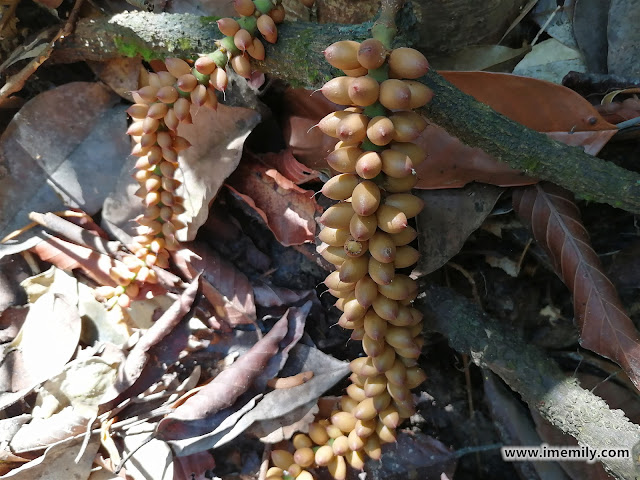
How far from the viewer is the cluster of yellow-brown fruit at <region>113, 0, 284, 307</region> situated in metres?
1.19

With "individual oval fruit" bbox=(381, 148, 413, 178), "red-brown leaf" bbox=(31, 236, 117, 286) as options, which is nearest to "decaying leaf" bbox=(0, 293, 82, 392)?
"red-brown leaf" bbox=(31, 236, 117, 286)

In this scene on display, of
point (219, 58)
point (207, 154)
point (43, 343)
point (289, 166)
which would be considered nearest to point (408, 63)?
point (219, 58)

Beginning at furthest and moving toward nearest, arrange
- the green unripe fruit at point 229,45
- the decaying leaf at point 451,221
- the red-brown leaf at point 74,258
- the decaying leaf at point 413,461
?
the red-brown leaf at point 74,258
the decaying leaf at point 413,461
the decaying leaf at point 451,221
the green unripe fruit at point 229,45

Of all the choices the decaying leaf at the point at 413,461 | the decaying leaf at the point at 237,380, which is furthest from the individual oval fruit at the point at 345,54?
the decaying leaf at the point at 413,461

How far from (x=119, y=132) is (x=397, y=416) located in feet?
3.74

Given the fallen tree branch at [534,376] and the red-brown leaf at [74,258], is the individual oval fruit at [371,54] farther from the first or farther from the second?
the red-brown leaf at [74,258]

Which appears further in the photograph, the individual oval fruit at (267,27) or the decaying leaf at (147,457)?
the decaying leaf at (147,457)

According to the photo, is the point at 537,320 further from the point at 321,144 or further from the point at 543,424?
the point at 321,144

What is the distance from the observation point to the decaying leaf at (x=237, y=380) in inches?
54.1

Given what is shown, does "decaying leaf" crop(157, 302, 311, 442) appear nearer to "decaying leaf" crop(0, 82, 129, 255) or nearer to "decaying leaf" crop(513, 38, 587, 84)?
"decaying leaf" crop(0, 82, 129, 255)

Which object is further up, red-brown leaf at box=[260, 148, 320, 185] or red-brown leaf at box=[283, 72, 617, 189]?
→ red-brown leaf at box=[283, 72, 617, 189]

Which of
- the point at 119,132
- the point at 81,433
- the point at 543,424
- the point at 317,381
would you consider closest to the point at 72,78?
the point at 119,132

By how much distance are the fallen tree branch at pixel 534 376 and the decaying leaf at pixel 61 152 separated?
1.03 metres

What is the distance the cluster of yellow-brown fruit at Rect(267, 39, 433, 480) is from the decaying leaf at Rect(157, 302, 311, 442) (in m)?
0.26
